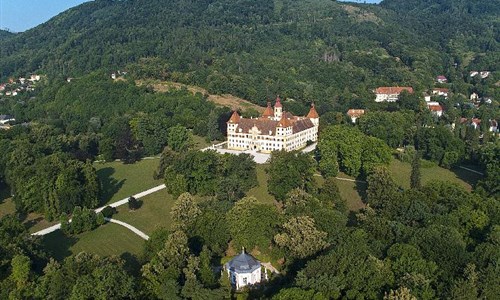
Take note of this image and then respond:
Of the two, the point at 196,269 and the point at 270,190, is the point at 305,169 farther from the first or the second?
the point at 196,269

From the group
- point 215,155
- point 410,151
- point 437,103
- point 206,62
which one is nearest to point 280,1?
point 206,62

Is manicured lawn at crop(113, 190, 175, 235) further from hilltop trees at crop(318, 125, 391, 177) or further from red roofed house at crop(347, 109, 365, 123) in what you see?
red roofed house at crop(347, 109, 365, 123)

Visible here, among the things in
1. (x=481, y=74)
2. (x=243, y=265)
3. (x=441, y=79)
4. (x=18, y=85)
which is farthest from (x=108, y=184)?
(x=481, y=74)

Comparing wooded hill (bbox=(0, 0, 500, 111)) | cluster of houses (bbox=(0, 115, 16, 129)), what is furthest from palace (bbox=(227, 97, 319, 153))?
cluster of houses (bbox=(0, 115, 16, 129))

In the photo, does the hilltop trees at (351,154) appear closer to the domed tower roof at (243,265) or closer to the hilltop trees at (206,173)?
the hilltop trees at (206,173)

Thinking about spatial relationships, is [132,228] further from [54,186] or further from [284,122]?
[284,122]

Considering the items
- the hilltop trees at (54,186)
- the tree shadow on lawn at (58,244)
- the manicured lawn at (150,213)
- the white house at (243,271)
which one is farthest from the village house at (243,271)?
the hilltop trees at (54,186)
